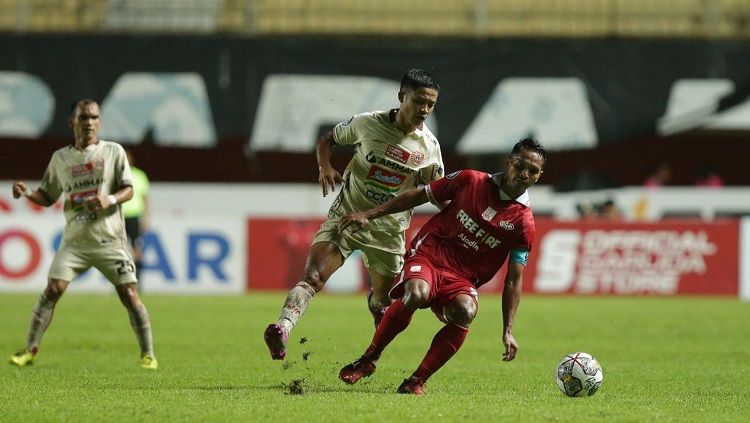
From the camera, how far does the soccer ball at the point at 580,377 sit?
27.3 ft

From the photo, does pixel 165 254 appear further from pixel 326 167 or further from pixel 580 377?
pixel 580 377

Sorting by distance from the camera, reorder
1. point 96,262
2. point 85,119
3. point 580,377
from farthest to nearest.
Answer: point 96,262 → point 85,119 → point 580,377

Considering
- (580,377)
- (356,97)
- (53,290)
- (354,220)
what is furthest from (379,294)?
(356,97)

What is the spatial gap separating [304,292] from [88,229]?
2.40m

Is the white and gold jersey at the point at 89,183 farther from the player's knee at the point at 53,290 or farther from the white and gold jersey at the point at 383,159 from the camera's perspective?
the white and gold jersey at the point at 383,159

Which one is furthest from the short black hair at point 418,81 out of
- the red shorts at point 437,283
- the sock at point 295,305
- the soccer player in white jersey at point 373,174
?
the sock at point 295,305

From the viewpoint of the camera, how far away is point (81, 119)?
10031mm

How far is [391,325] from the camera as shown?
27.5 feet

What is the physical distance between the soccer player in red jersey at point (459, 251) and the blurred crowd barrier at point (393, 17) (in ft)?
49.4

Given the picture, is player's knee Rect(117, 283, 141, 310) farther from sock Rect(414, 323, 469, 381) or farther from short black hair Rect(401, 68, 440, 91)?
short black hair Rect(401, 68, 440, 91)

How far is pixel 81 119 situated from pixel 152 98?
12538 millimetres

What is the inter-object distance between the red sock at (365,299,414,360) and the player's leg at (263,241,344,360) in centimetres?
53

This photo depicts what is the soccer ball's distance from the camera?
8.34 m

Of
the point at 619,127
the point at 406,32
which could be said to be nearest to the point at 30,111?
the point at 406,32
